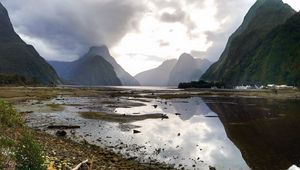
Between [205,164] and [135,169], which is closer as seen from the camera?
[135,169]

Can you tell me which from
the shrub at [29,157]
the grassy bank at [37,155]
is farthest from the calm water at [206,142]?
the shrub at [29,157]

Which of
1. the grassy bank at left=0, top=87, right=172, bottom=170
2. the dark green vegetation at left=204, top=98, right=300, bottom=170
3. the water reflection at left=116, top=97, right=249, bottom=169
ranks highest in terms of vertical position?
the grassy bank at left=0, top=87, right=172, bottom=170

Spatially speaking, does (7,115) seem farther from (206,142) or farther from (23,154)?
(206,142)

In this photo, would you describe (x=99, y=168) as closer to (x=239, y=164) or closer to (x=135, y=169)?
(x=135, y=169)

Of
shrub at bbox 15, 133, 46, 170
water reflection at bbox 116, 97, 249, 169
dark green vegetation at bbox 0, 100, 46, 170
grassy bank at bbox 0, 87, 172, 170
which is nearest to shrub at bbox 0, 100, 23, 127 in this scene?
grassy bank at bbox 0, 87, 172, 170

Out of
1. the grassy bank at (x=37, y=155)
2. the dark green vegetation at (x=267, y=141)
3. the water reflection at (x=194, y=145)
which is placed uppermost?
the grassy bank at (x=37, y=155)

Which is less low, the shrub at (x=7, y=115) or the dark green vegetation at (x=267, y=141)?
the shrub at (x=7, y=115)

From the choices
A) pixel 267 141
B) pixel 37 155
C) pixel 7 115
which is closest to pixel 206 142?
pixel 267 141

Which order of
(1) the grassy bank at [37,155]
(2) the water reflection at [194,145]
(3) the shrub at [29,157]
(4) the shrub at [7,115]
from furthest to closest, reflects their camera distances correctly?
(2) the water reflection at [194,145], (4) the shrub at [7,115], (1) the grassy bank at [37,155], (3) the shrub at [29,157]

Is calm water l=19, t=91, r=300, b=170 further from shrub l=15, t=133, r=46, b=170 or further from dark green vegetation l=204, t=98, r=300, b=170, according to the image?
shrub l=15, t=133, r=46, b=170

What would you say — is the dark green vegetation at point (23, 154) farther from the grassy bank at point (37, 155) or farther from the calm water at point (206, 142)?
the calm water at point (206, 142)

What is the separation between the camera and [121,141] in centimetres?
3503

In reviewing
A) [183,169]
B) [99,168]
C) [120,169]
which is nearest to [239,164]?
[183,169]

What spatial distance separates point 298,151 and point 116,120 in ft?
98.0
